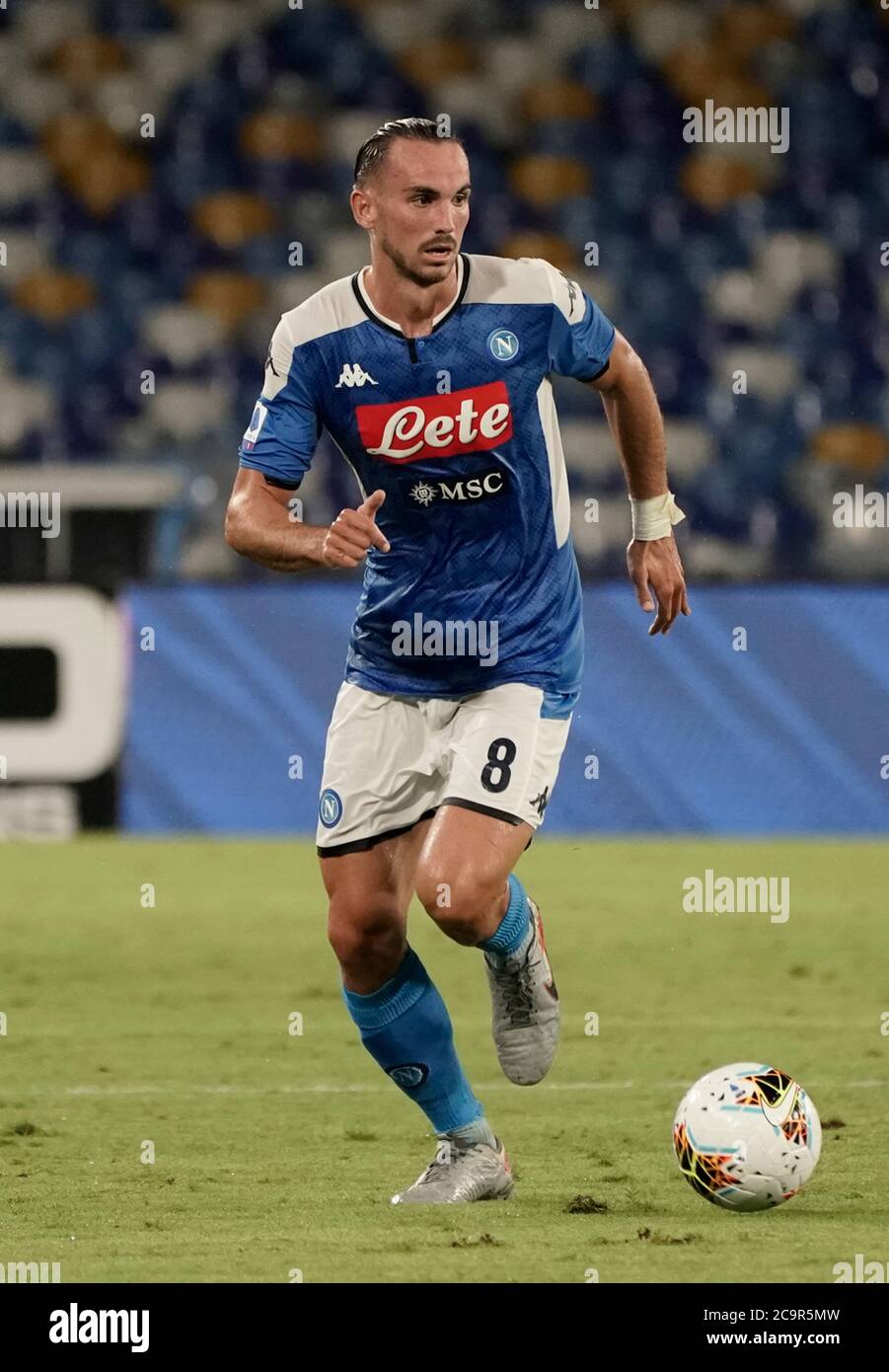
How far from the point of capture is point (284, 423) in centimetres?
525

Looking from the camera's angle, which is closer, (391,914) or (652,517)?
(391,914)

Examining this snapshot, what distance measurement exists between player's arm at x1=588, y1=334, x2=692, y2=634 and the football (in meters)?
1.13

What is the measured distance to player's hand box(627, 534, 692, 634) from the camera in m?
5.48

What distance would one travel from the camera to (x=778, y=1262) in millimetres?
4301

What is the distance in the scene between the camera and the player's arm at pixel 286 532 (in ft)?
15.5

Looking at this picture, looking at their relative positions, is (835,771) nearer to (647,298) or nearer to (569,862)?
(569,862)

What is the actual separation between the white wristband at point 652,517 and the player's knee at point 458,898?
3.34 ft

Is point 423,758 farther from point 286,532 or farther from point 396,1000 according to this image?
point 286,532

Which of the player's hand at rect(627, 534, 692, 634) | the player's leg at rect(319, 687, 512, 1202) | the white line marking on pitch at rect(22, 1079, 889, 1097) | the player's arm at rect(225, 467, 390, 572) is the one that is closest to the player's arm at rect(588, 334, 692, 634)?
the player's hand at rect(627, 534, 692, 634)

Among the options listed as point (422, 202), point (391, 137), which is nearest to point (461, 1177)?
point (422, 202)

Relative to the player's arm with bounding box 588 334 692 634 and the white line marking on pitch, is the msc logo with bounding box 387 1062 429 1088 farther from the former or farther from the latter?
the white line marking on pitch

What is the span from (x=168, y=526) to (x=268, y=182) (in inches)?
146

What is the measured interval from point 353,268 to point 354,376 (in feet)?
39.2

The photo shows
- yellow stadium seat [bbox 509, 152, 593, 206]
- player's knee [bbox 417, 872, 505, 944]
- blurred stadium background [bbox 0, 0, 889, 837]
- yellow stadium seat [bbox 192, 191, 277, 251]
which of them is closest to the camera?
player's knee [bbox 417, 872, 505, 944]
